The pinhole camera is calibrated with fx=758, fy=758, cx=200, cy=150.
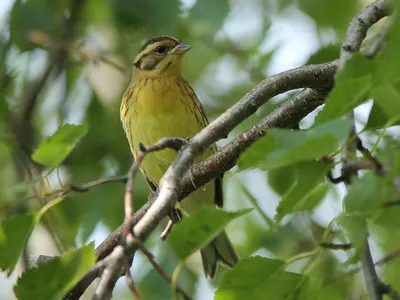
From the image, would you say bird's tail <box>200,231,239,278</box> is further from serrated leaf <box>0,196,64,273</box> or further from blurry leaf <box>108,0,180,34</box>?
serrated leaf <box>0,196,64,273</box>

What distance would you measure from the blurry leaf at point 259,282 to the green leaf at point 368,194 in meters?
0.37

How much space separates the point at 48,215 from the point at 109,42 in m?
2.29

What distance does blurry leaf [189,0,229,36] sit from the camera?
4434 mm

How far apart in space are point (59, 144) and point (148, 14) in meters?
2.56

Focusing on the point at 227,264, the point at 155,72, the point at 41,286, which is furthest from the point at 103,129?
the point at 41,286

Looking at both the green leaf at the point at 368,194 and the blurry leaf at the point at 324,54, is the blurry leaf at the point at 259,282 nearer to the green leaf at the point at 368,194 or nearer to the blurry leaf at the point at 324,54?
the green leaf at the point at 368,194

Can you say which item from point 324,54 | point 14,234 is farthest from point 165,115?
point 14,234

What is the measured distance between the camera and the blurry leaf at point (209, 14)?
4434 mm

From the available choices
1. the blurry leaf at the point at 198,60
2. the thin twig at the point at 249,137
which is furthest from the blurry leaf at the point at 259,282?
the blurry leaf at the point at 198,60

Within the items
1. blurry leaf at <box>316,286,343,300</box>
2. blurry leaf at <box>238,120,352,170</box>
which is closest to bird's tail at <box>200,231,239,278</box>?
blurry leaf at <box>316,286,343,300</box>

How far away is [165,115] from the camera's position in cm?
462

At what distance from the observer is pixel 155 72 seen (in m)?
5.14

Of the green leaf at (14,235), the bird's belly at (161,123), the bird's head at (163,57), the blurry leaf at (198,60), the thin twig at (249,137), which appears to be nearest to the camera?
the green leaf at (14,235)

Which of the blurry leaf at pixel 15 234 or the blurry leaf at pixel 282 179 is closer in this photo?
the blurry leaf at pixel 15 234
